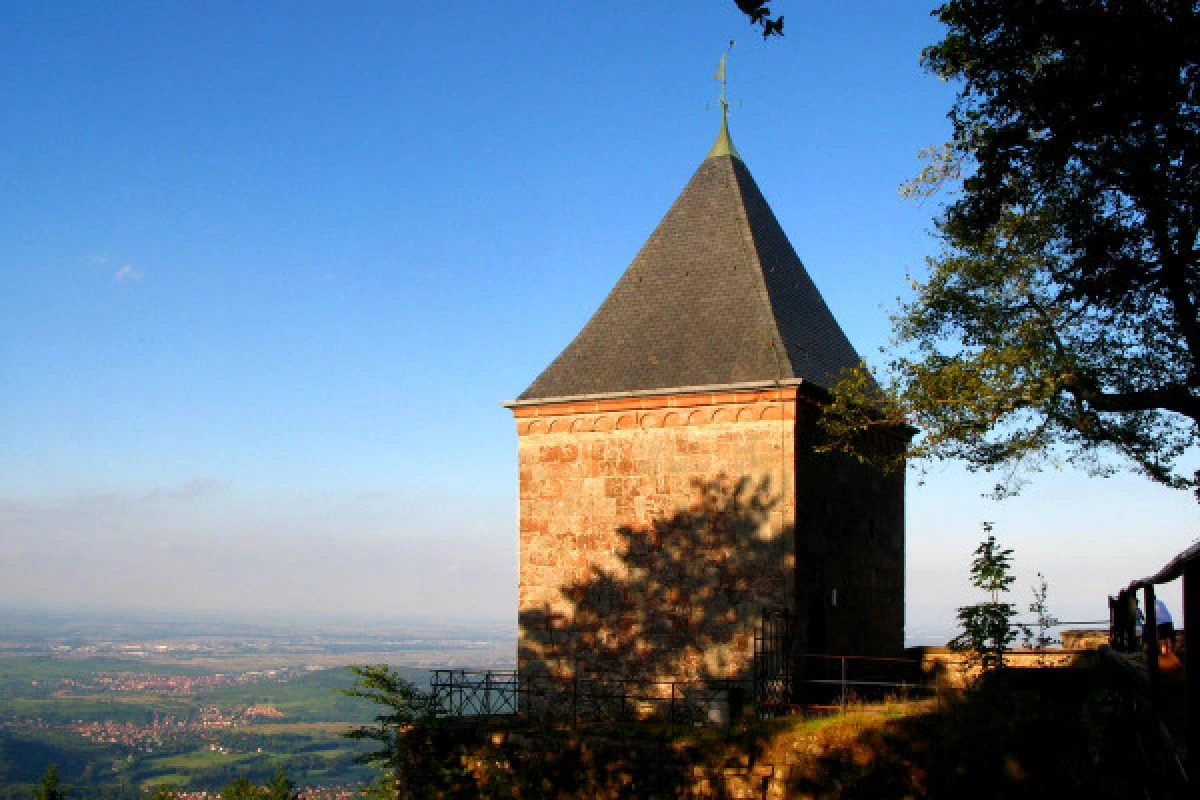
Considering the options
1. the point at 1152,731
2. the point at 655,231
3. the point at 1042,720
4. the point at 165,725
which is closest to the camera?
the point at 1152,731

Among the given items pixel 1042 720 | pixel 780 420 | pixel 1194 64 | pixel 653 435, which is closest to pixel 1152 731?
pixel 1042 720

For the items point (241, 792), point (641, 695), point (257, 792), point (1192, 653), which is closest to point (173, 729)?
point (257, 792)

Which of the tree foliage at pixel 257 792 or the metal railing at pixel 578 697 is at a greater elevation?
the metal railing at pixel 578 697

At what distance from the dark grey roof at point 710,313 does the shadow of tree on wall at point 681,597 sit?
6.97ft

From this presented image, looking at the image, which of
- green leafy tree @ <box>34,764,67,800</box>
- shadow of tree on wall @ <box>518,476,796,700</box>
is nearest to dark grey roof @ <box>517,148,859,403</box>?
shadow of tree on wall @ <box>518,476,796,700</box>

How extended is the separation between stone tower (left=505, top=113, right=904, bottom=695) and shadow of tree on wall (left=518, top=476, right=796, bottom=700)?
24 millimetres

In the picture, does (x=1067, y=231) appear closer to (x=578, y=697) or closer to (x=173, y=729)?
(x=578, y=697)

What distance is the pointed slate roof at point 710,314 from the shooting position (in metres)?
19.0

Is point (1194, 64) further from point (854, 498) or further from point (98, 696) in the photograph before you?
point (98, 696)

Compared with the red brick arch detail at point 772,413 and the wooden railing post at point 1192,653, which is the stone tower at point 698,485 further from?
the wooden railing post at point 1192,653

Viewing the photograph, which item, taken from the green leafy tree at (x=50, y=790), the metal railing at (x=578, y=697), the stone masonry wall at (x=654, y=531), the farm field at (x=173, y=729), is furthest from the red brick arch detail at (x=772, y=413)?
the farm field at (x=173, y=729)

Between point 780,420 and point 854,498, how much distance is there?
2.85 m

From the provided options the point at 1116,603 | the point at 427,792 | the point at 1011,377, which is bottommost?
the point at 427,792

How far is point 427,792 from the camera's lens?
17.2 metres
